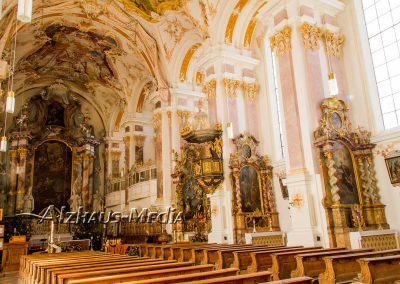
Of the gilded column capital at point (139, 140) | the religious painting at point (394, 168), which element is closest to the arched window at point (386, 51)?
the religious painting at point (394, 168)

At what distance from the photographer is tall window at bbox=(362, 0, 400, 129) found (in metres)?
9.26

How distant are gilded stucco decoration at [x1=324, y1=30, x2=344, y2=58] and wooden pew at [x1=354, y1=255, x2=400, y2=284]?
22.6 feet

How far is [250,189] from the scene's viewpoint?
1129cm

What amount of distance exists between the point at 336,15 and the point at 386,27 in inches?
59.5

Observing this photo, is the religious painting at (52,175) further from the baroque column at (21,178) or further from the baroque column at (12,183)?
the baroque column at (12,183)

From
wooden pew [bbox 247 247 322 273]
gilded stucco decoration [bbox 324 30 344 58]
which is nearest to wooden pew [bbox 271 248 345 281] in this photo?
wooden pew [bbox 247 247 322 273]

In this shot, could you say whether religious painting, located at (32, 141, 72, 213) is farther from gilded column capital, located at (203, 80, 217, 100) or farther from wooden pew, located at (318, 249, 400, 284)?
wooden pew, located at (318, 249, 400, 284)

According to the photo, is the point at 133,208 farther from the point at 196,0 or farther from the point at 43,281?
the point at 43,281

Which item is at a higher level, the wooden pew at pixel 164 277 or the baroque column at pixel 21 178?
the baroque column at pixel 21 178

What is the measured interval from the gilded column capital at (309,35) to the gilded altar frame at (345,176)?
1.65 meters

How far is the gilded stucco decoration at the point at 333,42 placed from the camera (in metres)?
9.88

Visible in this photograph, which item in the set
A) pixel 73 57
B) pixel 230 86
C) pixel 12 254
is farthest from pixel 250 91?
pixel 73 57

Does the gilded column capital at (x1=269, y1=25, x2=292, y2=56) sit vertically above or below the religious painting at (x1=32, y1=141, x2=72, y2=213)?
above

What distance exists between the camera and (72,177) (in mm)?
20891
